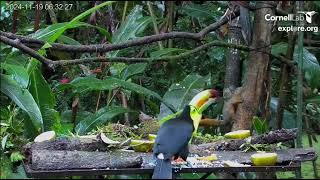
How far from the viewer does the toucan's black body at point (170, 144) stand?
151 cm

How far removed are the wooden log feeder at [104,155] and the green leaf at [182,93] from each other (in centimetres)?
79

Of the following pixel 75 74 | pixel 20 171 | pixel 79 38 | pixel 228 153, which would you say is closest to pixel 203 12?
pixel 75 74

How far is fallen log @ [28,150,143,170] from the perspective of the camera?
4.98 ft

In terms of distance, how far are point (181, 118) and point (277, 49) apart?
1.32m

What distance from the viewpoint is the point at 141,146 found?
6.14 ft

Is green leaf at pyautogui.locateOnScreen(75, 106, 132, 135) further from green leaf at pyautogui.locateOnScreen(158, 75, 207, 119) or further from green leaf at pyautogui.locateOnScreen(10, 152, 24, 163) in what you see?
green leaf at pyautogui.locateOnScreen(10, 152, 24, 163)

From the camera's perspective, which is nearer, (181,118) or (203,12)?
(181,118)

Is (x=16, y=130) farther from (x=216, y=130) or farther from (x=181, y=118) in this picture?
(x=216, y=130)

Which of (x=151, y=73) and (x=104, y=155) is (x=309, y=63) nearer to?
(x=151, y=73)

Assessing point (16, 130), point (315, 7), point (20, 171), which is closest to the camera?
point (20, 171)

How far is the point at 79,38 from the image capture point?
12.9 ft

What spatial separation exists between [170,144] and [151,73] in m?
1.91

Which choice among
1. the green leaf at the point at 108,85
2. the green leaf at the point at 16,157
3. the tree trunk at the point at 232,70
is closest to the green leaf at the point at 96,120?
the green leaf at the point at 108,85

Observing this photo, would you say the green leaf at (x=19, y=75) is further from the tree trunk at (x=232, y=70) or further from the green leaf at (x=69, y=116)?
the tree trunk at (x=232, y=70)
